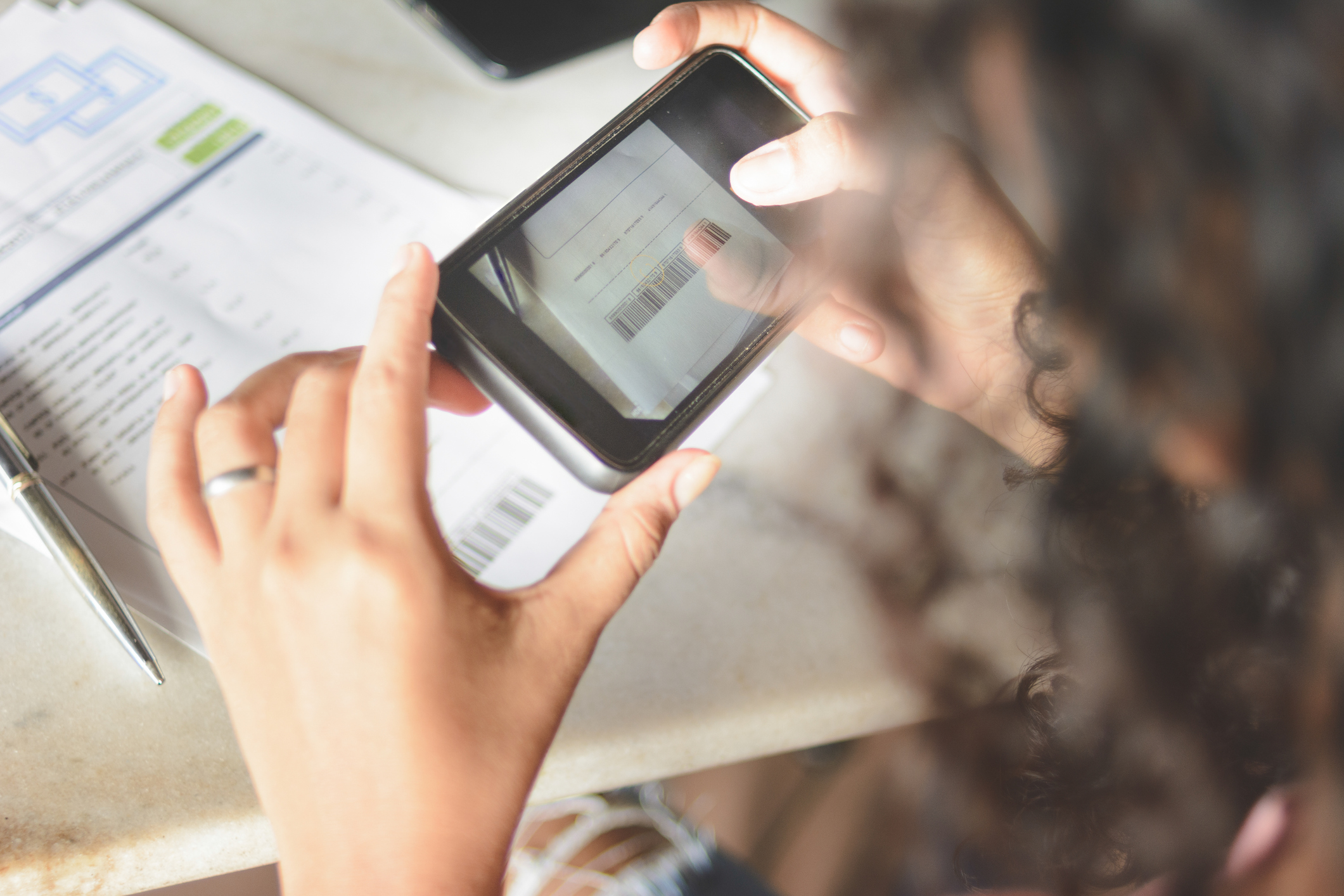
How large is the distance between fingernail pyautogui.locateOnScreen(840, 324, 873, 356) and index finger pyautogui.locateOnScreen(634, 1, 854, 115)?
0.40 feet

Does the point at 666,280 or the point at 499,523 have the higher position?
the point at 666,280

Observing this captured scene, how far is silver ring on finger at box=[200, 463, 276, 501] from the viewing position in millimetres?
273

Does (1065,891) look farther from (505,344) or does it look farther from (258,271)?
(258,271)

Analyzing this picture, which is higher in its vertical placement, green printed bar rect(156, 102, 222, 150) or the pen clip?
green printed bar rect(156, 102, 222, 150)

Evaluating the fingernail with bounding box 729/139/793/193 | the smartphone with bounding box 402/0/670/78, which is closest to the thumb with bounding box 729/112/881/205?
the fingernail with bounding box 729/139/793/193

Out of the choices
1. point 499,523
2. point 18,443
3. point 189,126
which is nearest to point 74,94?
point 189,126

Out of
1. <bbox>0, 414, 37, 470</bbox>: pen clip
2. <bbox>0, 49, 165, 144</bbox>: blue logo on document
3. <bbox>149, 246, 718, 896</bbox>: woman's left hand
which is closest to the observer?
<bbox>149, 246, 718, 896</bbox>: woman's left hand

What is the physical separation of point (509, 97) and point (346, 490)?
13.7 inches

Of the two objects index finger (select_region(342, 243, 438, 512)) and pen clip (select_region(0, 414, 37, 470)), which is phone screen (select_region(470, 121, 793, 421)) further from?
pen clip (select_region(0, 414, 37, 470))

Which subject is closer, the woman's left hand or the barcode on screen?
the woman's left hand

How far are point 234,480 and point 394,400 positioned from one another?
67 millimetres

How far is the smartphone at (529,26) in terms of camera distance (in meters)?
0.50

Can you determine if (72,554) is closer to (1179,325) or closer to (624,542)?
(624,542)

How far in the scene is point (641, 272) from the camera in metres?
0.35
